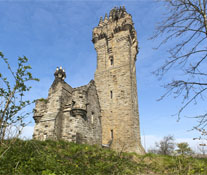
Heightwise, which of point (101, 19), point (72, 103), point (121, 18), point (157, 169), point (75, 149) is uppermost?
point (101, 19)

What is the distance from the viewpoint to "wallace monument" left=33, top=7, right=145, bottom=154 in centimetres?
1418

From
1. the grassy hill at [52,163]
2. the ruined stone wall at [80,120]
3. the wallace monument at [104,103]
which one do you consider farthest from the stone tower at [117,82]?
the grassy hill at [52,163]

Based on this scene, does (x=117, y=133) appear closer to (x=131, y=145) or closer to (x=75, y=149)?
(x=131, y=145)

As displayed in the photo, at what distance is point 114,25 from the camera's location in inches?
955

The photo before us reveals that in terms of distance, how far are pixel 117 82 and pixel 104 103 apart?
10.0ft

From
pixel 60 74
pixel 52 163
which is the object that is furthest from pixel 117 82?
pixel 52 163

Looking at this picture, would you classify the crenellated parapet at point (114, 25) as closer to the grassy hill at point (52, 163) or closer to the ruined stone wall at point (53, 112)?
the ruined stone wall at point (53, 112)

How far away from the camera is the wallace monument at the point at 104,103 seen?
Result: 1418cm

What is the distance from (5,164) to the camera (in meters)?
6.19

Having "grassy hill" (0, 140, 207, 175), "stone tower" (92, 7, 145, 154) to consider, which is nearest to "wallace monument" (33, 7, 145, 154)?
"stone tower" (92, 7, 145, 154)

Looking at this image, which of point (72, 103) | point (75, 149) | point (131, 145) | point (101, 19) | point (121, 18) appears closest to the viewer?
point (75, 149)

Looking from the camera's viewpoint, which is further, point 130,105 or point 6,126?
point 130,105

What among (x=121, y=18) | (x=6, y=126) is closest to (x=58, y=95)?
(x=6, y=126)

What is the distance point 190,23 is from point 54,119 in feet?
37.9
